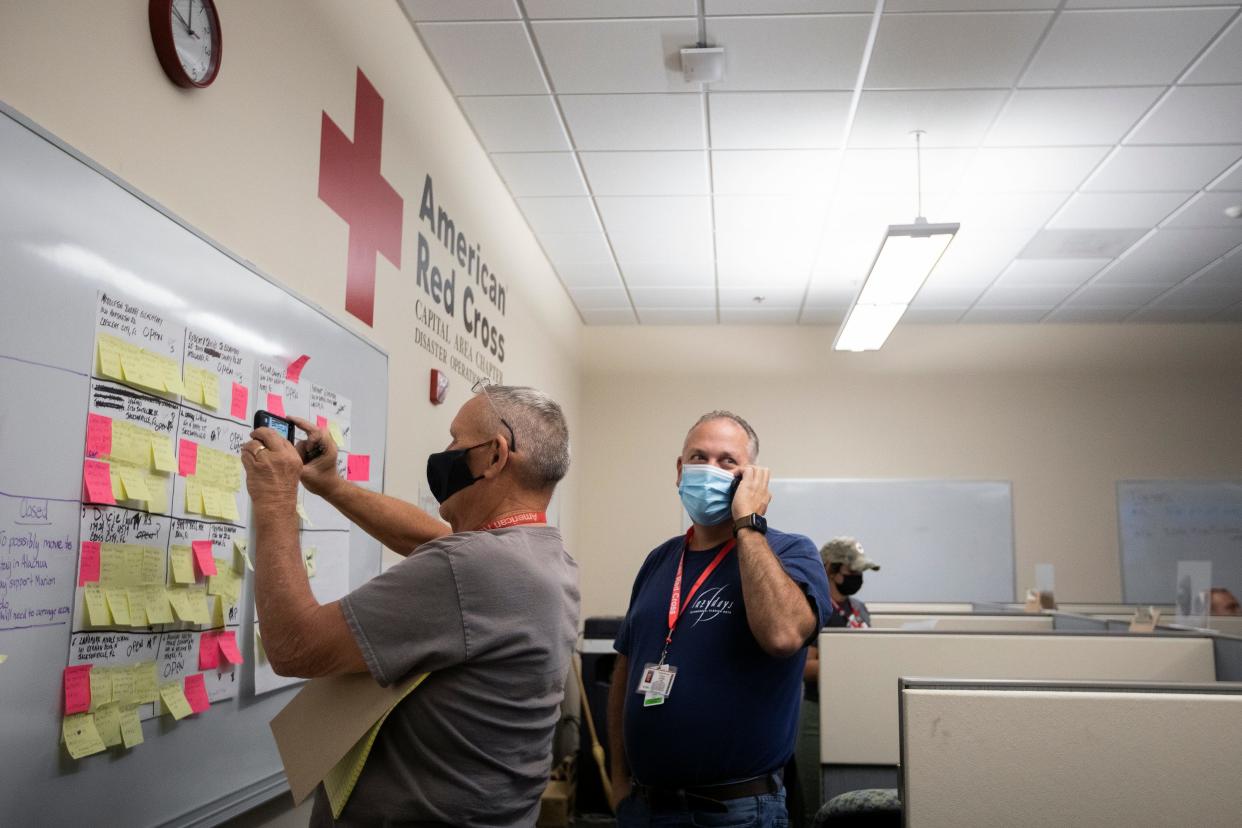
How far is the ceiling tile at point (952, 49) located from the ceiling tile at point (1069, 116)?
225 millimetres

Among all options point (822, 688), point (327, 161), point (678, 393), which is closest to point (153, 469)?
point (327, 161)

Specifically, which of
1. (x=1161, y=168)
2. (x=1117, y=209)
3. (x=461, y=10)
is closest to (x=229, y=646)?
(x=461, y=10)

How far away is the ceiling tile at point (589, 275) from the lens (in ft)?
18.4

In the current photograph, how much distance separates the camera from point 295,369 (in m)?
2.23

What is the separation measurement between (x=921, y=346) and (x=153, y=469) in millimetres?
5962

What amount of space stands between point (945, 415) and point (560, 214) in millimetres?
3404

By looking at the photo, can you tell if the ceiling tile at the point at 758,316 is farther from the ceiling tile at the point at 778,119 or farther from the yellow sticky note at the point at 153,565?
the yellow sticky note at the point at 153,565

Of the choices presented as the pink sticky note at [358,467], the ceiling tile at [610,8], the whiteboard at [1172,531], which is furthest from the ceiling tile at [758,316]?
the pink sticky note at [358,467]

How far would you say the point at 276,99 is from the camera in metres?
2.27

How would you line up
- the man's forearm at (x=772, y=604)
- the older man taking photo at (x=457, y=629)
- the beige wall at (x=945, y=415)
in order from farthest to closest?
the beige wall at (x=945, y=415) < the man's forearm at (x=772, y=604) < the older man taking photo at (x=457, y=629)

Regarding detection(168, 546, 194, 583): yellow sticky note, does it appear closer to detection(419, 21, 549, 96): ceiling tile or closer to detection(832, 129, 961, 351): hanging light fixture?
detection(419, 21, 549, 96): ceiling tile

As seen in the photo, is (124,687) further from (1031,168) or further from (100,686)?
(1031,168)

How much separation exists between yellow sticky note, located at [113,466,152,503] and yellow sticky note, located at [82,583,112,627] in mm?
152

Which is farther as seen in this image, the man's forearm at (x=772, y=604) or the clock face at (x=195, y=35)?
the clock face at (x=195, y=35)
